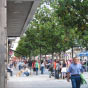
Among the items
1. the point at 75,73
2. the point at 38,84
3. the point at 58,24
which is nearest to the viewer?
the point at 75,73

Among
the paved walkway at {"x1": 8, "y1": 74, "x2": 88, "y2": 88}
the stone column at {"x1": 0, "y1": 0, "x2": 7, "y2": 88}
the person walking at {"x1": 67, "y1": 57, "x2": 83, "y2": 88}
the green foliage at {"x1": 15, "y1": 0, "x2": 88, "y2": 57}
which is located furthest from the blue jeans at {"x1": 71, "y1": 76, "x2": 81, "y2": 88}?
the paved walkway at {"x1": 8, "y1": 74, "x2": 88, "y2": 88}

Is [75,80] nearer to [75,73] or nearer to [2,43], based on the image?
[75,73]

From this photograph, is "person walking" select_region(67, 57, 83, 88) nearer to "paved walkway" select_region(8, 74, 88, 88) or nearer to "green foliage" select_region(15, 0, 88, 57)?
"green foliage" select_region(15, 0, 88, 57)

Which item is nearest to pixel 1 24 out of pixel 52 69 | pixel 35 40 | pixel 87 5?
pixel 87 5

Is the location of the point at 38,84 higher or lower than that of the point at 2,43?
lower

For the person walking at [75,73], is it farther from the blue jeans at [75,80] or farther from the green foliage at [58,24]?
the green foliage at [58,24]

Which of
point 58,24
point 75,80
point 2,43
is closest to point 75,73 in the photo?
point 75,80

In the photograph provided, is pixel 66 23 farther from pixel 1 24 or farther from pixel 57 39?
pixel 57 39

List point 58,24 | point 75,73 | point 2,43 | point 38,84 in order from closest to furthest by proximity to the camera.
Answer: point 2,43
point 75,73
point 38,84
point 58,24

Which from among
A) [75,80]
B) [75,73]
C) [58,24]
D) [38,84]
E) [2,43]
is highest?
[58,24]

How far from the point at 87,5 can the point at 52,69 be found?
13794mm

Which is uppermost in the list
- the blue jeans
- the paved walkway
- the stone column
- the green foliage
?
the green foliage

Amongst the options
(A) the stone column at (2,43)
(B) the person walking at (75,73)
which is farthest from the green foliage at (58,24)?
(A) the stone column at (2,43)

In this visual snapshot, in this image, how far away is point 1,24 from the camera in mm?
11438
